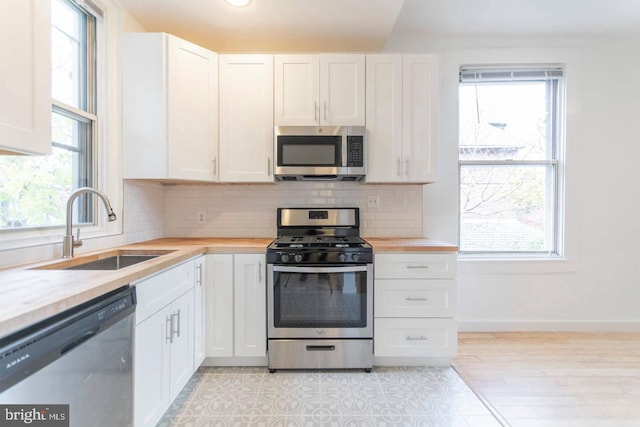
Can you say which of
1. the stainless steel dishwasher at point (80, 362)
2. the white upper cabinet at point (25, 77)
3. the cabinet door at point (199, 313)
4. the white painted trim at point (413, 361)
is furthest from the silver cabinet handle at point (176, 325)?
the white painted trim at point (413, 361)

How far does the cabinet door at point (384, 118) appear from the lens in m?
2.39

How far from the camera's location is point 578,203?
2828 millimetres

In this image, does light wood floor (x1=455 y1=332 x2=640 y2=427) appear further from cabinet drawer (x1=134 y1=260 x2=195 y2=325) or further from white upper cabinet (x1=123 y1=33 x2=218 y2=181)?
white upper cabinet (x1=123 y1=33 x2=218 y2=181)

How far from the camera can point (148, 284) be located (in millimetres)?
1423

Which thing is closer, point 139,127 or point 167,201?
point 139,127

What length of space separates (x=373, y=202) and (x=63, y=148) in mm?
2236

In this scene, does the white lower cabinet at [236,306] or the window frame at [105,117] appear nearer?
the window frame at [105,117]

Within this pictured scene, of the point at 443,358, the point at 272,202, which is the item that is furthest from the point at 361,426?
the point at 272,202

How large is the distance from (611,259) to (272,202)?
3.21m

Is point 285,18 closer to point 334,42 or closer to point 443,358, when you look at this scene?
point 334,42

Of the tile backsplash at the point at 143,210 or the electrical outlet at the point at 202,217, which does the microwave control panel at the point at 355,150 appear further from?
the tile backsplash at the point at 143,210

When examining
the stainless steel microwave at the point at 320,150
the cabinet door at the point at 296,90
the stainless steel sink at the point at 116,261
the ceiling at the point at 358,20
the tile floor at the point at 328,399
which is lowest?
the tile floor at the point at 328,399

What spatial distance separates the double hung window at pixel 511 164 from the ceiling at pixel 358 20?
43cm

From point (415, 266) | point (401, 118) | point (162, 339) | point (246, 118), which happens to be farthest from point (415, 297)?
point (246, 118)
